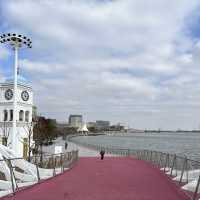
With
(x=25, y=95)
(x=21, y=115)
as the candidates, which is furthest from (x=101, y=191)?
(x=21, y=115)

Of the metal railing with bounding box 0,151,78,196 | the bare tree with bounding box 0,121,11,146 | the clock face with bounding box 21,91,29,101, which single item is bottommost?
the metal railing with bounding box 0,151,78,196

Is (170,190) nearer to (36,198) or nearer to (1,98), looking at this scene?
(36,198)

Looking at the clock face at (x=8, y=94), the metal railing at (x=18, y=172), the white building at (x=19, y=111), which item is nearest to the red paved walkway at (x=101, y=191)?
the metal railing at (x=18, y=172)

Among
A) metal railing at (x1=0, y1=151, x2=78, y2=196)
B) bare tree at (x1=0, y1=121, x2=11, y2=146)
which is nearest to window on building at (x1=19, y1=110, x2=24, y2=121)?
bare tree at (x1=0, y1=121, x2=11, y2=146)

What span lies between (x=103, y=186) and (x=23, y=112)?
93.9 feet

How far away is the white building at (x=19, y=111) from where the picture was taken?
40388mm

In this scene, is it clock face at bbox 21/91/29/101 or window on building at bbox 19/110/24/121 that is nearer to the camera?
clock face at bbox 21/91/29/101

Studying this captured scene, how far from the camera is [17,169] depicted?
17.3 meters

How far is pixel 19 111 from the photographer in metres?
41.0

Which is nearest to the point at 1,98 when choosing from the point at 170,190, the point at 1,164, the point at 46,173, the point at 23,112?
the point at 23,112

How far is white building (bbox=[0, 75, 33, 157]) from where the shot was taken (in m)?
40.4

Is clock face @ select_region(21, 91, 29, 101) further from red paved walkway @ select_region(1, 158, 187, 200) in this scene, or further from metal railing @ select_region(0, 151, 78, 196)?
red paved walkway @ select_region(1, 158, 187, 200)

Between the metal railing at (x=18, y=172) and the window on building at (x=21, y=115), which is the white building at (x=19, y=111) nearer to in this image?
the window on building at (x=21, y=115)

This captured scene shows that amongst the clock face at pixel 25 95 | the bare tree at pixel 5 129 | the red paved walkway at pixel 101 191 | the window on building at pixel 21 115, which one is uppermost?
the clock face at pixel 25 95
